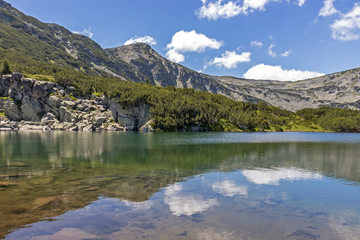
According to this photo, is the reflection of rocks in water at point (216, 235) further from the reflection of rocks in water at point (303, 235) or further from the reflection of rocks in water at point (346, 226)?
the reflection of rocks in water at point (346, 226)

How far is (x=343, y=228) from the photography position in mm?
13344

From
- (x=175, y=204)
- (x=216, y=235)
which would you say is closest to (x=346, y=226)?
(x=216, y=235)

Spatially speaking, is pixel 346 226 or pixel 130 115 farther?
pixel 130 115

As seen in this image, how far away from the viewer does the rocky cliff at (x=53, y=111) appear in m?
150

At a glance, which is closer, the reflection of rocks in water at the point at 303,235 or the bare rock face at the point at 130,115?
the reflection of rocks in water at the point at 303,235

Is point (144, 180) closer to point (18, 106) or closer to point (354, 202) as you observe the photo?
point (354, 202)

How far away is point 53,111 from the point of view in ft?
513

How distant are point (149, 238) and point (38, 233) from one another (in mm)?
5690

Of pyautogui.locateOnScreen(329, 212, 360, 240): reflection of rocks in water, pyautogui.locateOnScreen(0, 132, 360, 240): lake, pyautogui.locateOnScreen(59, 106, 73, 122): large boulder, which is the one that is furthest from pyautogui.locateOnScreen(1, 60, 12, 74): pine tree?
pyautogui.locateOnScreen(329, 212, 360, 240): reflection of rocks in water

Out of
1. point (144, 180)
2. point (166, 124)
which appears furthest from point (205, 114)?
point (144, 180)

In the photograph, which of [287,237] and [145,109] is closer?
[287,237]

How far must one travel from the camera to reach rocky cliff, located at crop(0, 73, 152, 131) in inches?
5896

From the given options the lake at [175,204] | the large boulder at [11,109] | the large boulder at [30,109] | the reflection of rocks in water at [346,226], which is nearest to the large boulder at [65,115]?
the large boulder at [30,109]

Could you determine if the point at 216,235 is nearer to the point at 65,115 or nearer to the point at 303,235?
the point at 303,235
